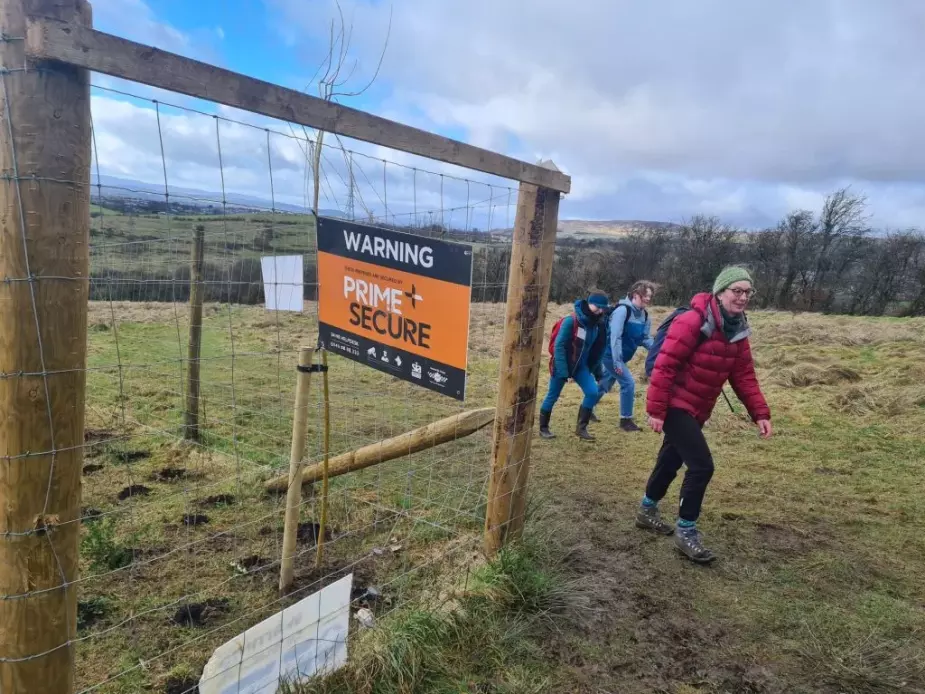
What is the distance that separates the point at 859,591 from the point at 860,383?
670 centimetres

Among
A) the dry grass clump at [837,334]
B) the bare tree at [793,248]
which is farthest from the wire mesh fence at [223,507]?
the bare tree at [793,248]

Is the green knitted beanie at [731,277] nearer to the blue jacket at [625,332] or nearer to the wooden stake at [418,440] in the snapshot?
the wooden stake at [418,440]

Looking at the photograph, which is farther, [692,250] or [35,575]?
[692,250]

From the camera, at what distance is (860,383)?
9125 millimetres

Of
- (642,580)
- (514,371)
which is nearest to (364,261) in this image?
(514,371)

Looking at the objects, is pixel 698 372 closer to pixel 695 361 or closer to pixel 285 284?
pixel 695 361

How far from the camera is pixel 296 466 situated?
10.4ft

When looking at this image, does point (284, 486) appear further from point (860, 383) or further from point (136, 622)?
point (860, 383)

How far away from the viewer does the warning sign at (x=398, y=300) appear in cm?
273

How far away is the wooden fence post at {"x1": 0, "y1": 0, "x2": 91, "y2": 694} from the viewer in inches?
60.6

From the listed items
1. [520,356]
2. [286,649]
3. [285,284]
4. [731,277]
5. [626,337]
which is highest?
[731,277]

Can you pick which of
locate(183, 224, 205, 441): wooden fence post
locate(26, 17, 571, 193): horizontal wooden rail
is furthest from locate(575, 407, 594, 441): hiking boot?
locate(26, 17, 571, 193): horizontal wooden rail

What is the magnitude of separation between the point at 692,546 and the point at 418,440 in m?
2.03

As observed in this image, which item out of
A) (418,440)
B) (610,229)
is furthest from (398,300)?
(610,229)
